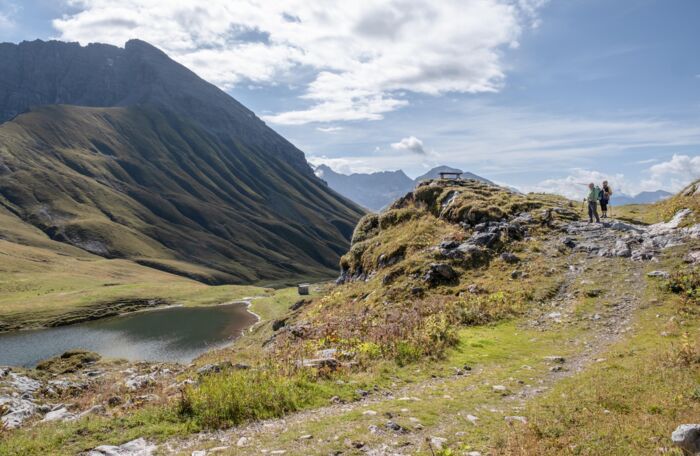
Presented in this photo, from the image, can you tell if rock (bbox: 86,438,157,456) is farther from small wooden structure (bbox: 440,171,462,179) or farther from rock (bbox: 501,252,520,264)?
small wooden structure (bbox: 440,171,462,179)

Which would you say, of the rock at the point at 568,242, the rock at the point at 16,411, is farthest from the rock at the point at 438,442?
the rock at the point at 568,242

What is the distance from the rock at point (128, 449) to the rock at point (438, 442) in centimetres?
774

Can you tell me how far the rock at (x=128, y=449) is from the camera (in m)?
11.9

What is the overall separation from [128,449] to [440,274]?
934 inches

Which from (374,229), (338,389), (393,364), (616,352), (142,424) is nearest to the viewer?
(142,424)

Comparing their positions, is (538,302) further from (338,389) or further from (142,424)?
(142,424)

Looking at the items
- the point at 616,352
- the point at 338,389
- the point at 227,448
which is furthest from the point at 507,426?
the point at 616,352

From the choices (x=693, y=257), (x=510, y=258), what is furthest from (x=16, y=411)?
(x=693, y=257)

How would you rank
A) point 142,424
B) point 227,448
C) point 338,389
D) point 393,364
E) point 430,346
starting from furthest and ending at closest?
point 430,346
point 393,364
point 338,389
point 142,424
point 227,448

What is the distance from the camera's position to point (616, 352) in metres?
18.0

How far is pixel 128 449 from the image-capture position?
12.2 metres

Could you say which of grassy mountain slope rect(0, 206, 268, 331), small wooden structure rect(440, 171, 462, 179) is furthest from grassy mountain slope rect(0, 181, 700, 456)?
grassy mountain slope rect(0, 206, 268, 331)

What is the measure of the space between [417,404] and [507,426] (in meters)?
3.17

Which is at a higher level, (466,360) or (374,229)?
(374,229)
